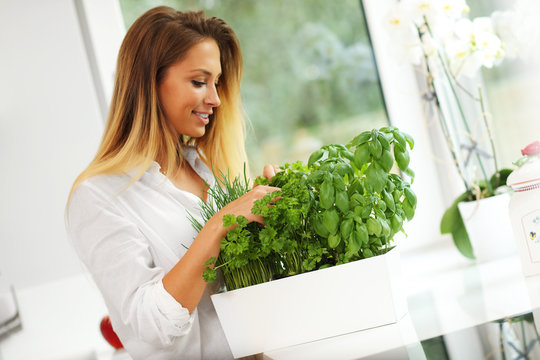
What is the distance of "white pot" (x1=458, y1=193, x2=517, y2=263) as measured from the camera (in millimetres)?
1402

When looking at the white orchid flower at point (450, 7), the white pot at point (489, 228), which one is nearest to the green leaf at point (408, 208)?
the white pot at point (489, 228)

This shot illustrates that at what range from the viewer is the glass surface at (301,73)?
3561 millimetres

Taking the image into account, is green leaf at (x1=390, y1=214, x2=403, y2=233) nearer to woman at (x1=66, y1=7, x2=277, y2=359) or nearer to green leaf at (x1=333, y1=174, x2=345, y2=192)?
green leaf at (x1=333, y1=174, x2=345, y2=192)

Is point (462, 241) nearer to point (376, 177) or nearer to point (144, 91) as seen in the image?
point (376, 177)

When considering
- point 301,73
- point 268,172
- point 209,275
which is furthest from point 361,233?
point 301,73

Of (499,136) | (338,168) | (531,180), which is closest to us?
(338,168)

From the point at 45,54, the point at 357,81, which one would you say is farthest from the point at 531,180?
the point at 357,81

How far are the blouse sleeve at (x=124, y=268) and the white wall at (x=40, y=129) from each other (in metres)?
0.81

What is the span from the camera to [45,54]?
1.81 m

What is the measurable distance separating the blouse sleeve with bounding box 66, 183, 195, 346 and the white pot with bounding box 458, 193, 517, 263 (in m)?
0.83

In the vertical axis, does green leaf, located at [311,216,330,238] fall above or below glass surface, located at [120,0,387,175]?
below

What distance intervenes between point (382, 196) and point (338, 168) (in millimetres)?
90

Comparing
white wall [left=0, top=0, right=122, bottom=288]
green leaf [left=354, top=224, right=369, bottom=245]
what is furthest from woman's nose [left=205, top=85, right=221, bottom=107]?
white wall [left=0, top=0, right=122, bottom=288]

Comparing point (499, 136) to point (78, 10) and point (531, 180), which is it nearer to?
point (531, 180)
